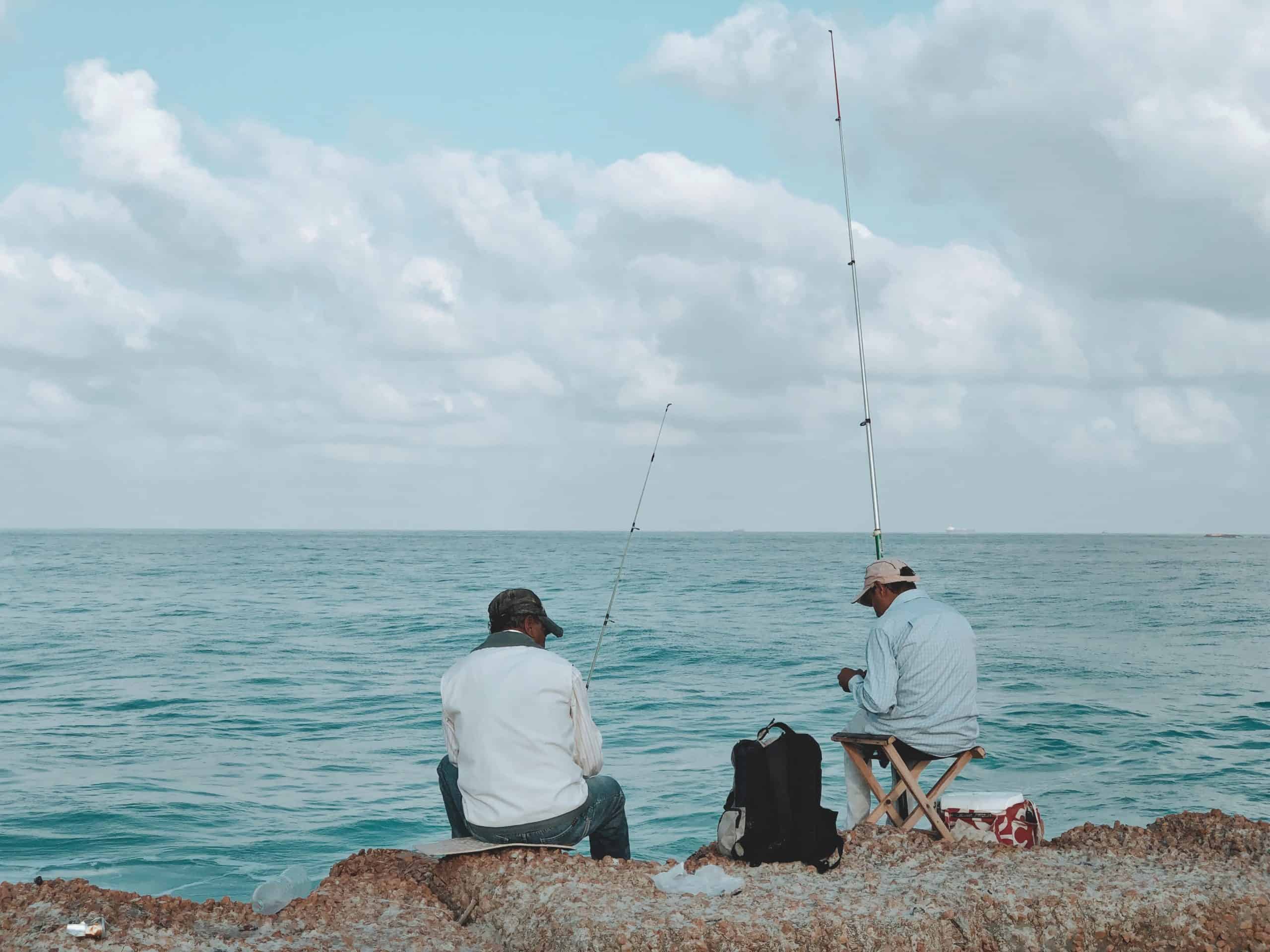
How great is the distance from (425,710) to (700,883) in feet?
29.3

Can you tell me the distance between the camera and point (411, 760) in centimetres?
995

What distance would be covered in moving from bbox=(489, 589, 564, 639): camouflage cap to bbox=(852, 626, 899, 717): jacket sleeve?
1458 millimetres

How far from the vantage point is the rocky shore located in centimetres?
376

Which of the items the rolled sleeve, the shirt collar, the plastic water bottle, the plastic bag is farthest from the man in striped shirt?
the plastic water bottle

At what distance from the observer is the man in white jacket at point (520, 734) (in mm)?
4129

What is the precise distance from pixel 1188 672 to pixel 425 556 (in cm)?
5814

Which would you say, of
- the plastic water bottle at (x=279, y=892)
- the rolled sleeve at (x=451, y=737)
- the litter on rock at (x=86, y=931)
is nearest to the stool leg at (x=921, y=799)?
the rolled sleeve at (x=451, y=737)

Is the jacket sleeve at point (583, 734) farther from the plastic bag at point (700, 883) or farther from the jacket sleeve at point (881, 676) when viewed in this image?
the jacket sleeve at point (881, 676)

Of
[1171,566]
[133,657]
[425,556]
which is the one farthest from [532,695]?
[425,556]

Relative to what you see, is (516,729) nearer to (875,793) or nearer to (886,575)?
(875,793)

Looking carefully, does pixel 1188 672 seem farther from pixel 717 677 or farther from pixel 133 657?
pixel 133 657

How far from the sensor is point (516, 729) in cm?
412

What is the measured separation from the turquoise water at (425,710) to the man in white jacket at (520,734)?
3.12 meters

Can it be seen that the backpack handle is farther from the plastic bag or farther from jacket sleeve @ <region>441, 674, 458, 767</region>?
jacket sleeve @ <region>441, 674, 458, 767</region>
